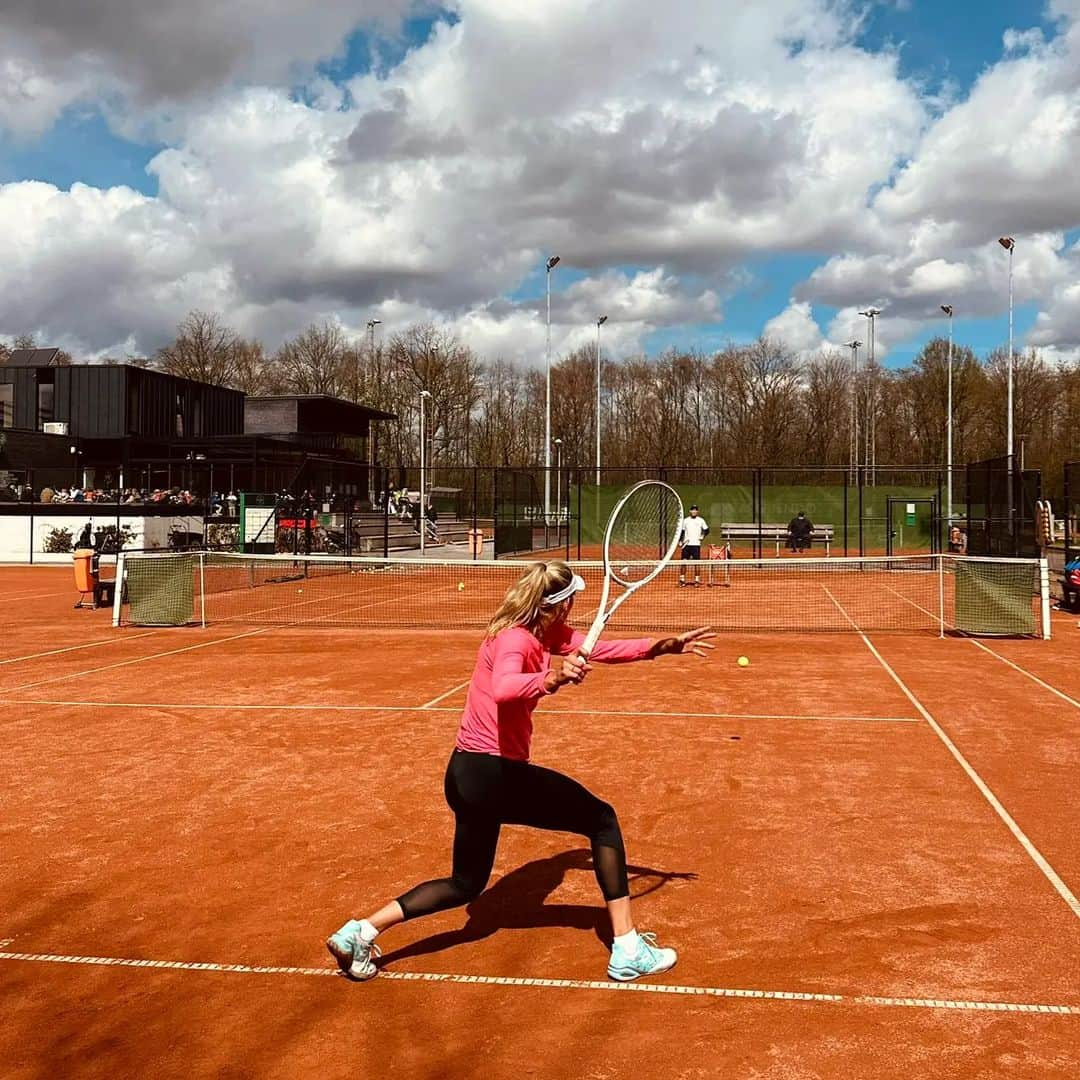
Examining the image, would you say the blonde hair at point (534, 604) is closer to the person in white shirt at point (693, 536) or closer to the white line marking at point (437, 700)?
the white line marking at point (437, 700)

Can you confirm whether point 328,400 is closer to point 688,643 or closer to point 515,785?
point 688,643

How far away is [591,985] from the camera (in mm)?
4621

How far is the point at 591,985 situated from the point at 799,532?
31.0 meters

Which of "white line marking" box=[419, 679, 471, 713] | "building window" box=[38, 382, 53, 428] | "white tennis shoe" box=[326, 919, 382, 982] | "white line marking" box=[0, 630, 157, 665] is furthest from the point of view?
"building window" box=[38, 382, 53, 428]

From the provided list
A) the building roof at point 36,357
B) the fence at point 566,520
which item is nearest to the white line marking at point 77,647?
the fence at point 566,520

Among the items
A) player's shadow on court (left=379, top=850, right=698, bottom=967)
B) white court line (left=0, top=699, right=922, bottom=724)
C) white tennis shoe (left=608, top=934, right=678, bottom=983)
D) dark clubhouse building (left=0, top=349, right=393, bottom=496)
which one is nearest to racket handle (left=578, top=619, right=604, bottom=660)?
white tennis shoe (left=608, top=934, right=678, bottom=983)

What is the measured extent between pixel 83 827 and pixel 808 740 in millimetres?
5976

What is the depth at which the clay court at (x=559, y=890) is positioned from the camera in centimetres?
412

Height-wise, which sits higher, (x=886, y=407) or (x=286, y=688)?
(x=886, y=407)

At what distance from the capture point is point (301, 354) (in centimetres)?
7719

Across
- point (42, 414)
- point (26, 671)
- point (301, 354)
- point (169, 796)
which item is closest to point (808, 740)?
point (169, 796)

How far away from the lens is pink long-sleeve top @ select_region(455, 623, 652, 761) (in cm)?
414

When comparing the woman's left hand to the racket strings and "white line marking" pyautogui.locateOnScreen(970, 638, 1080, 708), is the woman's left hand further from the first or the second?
the racket strings

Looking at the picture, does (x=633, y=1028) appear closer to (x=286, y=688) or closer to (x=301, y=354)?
(x=286, y=688)
